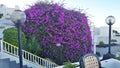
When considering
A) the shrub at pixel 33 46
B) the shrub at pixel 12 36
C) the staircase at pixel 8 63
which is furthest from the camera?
the shrub at pixel 33 46

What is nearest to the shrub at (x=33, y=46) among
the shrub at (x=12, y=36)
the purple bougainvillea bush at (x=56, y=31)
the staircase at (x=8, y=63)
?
the purple bougainvillea bush at (x=56, y=31)

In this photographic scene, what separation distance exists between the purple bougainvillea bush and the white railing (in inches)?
15.3

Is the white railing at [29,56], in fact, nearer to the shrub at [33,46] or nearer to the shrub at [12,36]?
the shrub at [12,36]

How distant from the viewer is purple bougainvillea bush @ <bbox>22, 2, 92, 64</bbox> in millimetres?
8219

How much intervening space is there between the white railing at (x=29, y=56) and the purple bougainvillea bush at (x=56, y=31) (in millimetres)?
390

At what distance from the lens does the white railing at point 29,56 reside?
314 inches

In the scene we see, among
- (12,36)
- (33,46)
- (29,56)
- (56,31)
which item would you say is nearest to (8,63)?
(29,56)

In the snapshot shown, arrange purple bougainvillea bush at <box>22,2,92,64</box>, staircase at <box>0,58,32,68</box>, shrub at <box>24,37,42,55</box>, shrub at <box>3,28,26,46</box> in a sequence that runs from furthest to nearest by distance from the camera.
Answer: purple bougainvillea bush at <box>22,2,92,64</box> → shrub at <box>24,37,42,55</box> → shrub at <box>3,28,26,46</box> → staircase at <box>0,58,32,68</box>

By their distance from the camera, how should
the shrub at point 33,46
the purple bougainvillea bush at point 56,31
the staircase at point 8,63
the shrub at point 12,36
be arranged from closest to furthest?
1. the staircase at point 8,63
2. the shrub at point 12,36
3. the shrub at point 33,46
4. the purple bougainvillea bush at point 56,31

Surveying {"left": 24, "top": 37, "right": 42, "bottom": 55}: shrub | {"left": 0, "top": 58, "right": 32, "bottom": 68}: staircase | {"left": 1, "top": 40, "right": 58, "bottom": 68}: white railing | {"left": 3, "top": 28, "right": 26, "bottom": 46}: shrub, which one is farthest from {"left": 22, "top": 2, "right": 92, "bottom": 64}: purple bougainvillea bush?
{"left": 0, "top": 58, "right": 32, "bottom": 68}: staircase

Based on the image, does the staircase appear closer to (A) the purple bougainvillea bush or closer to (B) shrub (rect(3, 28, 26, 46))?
(B) shrub (rect(3, 28, 26, 46))

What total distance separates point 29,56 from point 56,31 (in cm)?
130

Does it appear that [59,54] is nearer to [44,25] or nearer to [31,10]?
[44,25]

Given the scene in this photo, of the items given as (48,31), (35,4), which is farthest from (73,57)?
(35,4)
